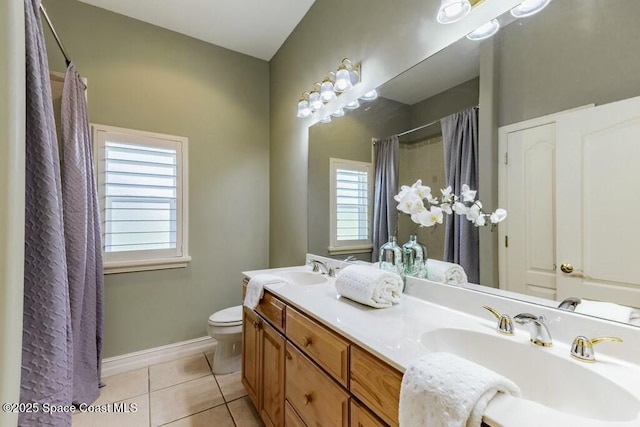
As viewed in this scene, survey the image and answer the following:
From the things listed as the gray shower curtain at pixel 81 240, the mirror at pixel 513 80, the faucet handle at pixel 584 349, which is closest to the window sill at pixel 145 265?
the gray shower curtain at pixel 81 240

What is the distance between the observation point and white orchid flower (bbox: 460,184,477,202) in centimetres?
113

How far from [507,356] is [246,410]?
158cm

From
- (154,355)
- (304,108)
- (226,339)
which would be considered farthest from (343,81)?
(154,355)

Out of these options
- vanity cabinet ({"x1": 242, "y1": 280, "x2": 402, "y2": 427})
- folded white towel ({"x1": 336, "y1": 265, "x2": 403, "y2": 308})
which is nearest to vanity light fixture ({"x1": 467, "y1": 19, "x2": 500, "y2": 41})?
folded white towel ({"x1": 336, "y1": 265, "x2": 403, "y2": 308})

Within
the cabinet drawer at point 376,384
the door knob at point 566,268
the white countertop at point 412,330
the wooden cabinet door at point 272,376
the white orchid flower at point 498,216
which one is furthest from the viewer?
the wooden cabinet door at point 272,376

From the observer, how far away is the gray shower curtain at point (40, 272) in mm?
652

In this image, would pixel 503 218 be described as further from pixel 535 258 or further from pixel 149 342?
pixel 149 342

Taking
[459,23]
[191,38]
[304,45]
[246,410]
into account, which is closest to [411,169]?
[459,23]

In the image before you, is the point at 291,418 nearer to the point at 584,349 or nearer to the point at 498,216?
the point at 584,349

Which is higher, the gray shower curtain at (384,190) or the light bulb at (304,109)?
the light bulb at (304,109)

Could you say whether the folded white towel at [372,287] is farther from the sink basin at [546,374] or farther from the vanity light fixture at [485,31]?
the vanity light fixture at [485,31]

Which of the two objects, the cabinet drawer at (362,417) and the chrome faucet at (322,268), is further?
the chrome faucet at (322,268)

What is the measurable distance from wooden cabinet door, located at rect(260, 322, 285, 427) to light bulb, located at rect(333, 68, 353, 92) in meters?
1.47

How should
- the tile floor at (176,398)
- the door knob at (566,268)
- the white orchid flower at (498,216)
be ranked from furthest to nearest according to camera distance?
the tile floor at (176,398)
the white orchid flower at (498,216)
the door knob at (566,268)
